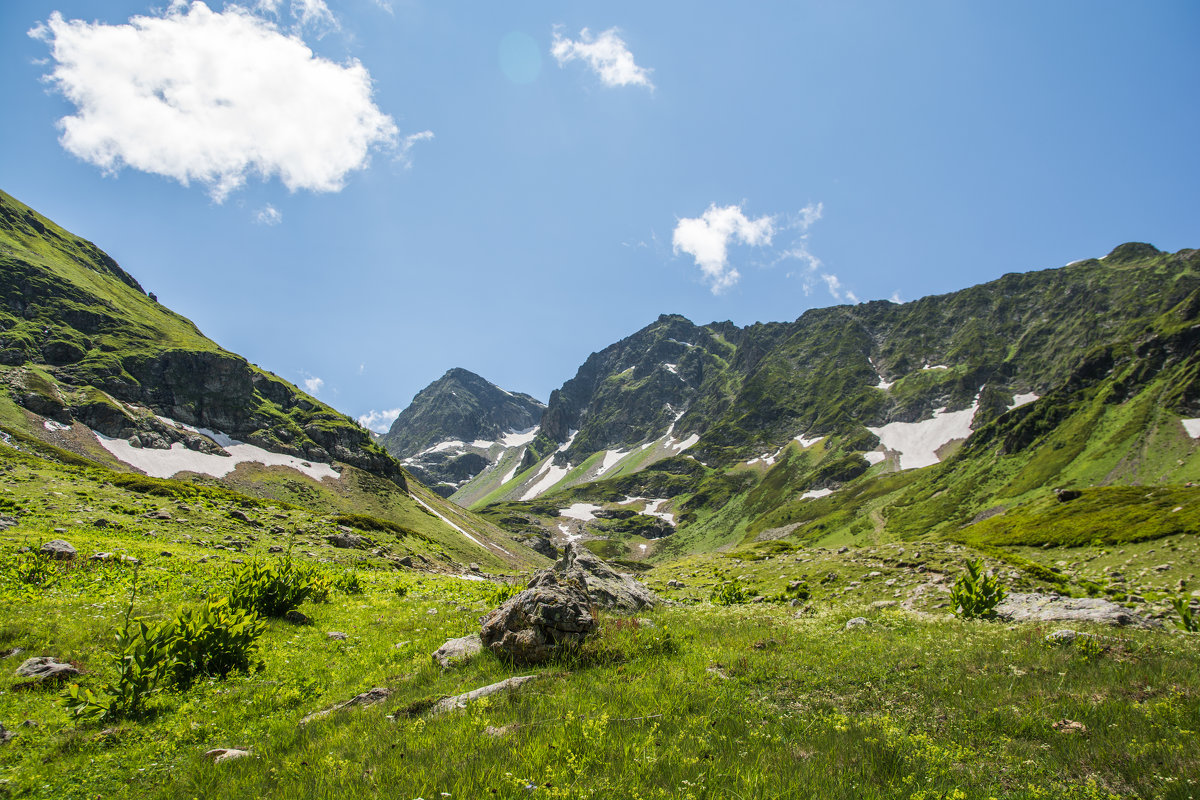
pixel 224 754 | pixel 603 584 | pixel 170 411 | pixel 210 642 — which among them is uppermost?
pixel 603 584

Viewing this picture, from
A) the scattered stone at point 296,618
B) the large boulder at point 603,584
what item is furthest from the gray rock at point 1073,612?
the scattered stone at point 296,618

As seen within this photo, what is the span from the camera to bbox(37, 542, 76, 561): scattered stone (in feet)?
62.7

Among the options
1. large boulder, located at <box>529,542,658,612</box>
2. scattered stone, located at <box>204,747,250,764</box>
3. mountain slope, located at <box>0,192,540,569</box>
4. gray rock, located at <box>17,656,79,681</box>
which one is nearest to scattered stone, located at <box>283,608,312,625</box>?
gray rock, located at <box>17,656,79,681</box>

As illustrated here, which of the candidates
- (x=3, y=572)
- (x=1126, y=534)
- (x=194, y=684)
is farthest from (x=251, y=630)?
(x=1126, y=534)

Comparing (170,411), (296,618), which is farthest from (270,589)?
(170,411)

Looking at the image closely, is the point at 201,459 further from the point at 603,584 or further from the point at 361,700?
the point at 361,700

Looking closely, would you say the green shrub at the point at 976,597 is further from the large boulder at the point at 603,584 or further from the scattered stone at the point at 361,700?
the scattered stone at the point at 361,700

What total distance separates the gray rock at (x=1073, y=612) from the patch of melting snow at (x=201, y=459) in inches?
5462

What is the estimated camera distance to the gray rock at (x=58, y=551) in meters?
19.1

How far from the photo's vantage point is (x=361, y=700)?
32.8ft

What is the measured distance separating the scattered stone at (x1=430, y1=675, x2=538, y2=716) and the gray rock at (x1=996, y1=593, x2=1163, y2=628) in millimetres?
18435

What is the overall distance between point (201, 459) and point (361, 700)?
143992 millimetres

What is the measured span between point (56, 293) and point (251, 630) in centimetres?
22343

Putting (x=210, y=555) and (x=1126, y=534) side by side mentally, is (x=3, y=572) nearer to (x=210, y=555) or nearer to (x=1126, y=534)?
(x=210, y=555)
